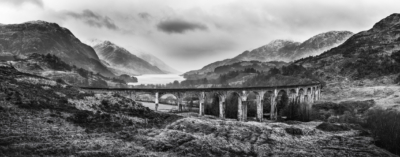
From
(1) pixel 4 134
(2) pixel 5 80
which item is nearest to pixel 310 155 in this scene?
(1) pixel 4 134

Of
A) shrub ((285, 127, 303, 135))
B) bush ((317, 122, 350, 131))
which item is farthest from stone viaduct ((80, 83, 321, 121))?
shrub ((285, 127, 303, 135))

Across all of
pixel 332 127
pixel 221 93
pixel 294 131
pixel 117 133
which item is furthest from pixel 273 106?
pixel 117 133

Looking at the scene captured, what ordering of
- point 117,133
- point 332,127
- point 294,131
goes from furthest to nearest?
1. point 332,127
2. point 294,131
3. point 117,133

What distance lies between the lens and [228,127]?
50.6m

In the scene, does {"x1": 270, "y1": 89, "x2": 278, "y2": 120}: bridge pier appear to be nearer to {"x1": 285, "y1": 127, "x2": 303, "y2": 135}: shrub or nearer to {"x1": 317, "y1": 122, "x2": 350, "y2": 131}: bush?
{"x1": 317, "y1": 122, "x2": 350, "y2": 131}: bush

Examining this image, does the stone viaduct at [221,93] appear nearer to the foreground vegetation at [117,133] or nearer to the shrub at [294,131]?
the foreground vegetation at [117,133]

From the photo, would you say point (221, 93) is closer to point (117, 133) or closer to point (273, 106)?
point (273, 106)

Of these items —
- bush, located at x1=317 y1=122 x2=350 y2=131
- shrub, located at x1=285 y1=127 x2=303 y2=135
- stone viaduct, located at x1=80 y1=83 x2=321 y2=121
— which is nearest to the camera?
shrub, located at x1=285 y1=127 x2=303 y2=135

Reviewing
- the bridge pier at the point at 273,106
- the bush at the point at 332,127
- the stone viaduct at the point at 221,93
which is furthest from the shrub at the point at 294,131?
the bridge pier at the point at 273,106

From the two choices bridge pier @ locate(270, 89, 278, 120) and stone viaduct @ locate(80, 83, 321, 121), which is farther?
bridge pier @ locate(270, 89, 278, 120)

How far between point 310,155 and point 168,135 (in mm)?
22796

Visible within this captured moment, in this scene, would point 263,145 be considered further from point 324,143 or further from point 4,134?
point 4,134

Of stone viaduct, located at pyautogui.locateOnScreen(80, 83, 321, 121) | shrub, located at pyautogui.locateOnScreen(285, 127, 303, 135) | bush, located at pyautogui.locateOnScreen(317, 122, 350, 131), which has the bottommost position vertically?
bush, located at pyautogui.locateOnScreen(317, 122, 350, 131)

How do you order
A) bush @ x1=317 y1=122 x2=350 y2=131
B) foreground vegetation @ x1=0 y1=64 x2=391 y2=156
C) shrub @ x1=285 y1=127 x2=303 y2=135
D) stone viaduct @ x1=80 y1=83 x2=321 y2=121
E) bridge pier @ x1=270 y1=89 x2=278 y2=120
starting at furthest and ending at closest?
bridge pier @ x1=270 y1=89 x2=278 y2=120, stone viaduct @ x1=80 y1=83 x2=321 y2=121, bush @ x1=317 y1=122 x2=350 y2=131, shrub @ x1=285 y1=127 x2=303 y2=135, foreground vegetation @ x1=0 y1=64 x2=391 y2=156
